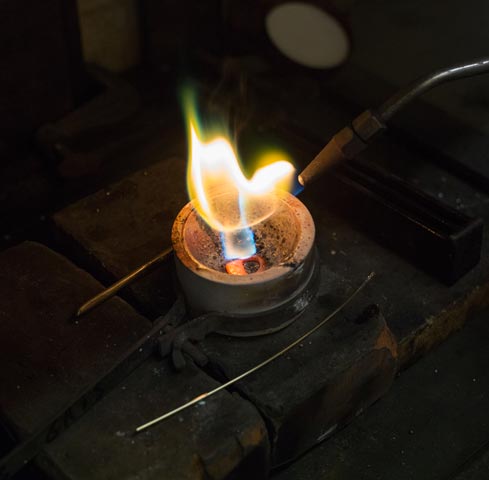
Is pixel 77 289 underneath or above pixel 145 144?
above

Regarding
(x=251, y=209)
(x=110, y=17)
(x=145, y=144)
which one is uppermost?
(x=251, y=209)

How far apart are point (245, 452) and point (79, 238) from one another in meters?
1.12

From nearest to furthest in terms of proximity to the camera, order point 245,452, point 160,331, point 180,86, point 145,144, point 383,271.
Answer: point 245,452 < point 160,331 < point 383,271 < point 145,144 < point 180,86

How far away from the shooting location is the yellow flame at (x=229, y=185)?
105 inches

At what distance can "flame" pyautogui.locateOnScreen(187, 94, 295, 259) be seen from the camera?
2.63 metres

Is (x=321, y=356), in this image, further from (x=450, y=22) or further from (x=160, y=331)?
(x=450, y=22)

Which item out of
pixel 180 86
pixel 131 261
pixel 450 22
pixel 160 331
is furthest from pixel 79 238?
pixel 450 22

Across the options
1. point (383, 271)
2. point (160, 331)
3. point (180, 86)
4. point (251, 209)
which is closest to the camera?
point (160, 331)

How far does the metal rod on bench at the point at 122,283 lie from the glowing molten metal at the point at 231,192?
238mm

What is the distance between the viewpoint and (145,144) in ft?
13.6

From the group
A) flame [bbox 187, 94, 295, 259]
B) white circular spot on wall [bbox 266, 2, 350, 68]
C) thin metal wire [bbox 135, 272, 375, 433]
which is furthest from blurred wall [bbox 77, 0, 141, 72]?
thin metal wire [bbox 135, 272, 375, 433]

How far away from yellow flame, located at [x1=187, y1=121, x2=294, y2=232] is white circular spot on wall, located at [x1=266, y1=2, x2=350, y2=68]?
1523 millimetres

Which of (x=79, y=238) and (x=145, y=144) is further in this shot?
(x=145, y=144)

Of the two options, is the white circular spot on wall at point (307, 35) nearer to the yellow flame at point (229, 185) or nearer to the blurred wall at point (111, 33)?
the blurred wall at point (111, 33)
